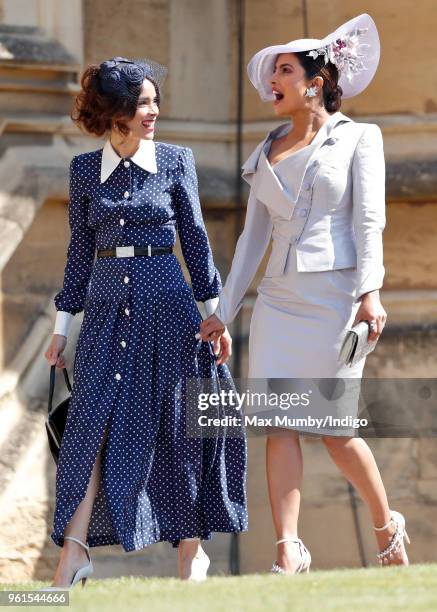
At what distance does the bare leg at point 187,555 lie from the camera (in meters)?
5.71

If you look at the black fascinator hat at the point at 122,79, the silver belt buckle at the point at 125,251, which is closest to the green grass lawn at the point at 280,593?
the silver belt buckle at the point at 125,251

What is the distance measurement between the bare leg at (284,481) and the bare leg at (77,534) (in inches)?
21.7

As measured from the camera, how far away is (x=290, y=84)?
18.9 feet

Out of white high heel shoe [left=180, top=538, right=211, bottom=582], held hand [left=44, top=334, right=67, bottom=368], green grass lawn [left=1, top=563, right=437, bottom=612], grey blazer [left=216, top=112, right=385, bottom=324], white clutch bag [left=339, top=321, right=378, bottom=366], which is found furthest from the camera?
held hand [left=44, top=334, right=67, bottom=368]

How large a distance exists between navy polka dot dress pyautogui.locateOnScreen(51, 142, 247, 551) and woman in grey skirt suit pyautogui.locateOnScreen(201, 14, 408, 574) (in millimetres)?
156

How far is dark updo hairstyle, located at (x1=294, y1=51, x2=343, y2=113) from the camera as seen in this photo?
19.0 feet

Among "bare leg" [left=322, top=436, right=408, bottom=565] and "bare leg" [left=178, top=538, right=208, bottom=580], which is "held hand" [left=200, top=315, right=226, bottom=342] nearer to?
"bare leg" [left=322, top=436, right=408, bottom=565]

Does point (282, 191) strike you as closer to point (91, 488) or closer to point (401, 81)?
point (91, 488)

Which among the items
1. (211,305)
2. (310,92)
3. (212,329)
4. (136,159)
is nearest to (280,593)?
(212,329)

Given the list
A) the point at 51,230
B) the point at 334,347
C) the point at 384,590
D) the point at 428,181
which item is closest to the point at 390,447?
the point at 428,181

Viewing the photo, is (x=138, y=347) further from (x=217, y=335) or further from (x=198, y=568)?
(x=198, y=568)

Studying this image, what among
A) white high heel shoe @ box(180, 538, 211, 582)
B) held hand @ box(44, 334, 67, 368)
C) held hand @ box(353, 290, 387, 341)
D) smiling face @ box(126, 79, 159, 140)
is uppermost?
smiling face @ box(126, 79, 159, 140)

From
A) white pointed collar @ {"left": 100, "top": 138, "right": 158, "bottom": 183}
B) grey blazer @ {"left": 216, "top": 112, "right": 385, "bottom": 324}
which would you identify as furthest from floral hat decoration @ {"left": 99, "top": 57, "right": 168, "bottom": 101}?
grey blazer @ {"left": 216, "top": 112, "right": 385, "bottom": 324}

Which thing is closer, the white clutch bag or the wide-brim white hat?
the white clutch bag
